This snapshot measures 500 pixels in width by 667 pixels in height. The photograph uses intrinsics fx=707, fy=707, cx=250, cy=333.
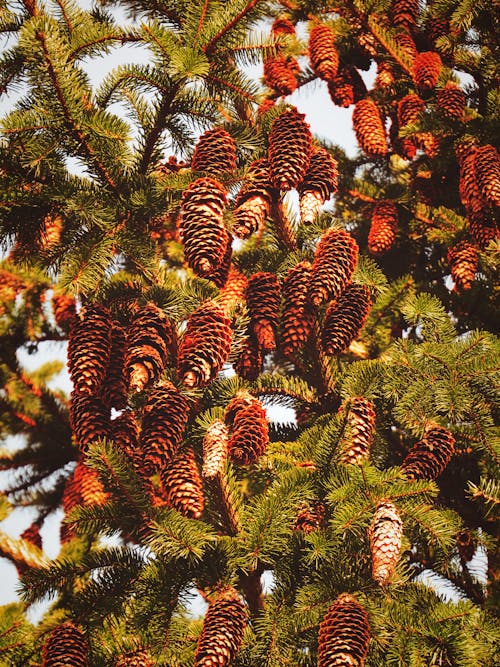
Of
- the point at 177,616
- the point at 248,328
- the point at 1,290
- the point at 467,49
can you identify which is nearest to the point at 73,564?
the point at 177,616

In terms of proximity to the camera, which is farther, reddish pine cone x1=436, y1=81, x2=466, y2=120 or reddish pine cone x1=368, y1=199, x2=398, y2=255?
reddish pine cone x1=436, y1=81, x2=466, y2=120

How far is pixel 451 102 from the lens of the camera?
4090 mm

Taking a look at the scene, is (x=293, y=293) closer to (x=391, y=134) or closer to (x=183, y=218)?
(x=183, y=218)

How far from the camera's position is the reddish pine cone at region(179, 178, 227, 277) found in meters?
2.54

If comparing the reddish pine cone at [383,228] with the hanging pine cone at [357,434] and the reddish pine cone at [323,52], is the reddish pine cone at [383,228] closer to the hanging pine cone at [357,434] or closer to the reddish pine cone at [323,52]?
the reddish pine cone at [323,52]

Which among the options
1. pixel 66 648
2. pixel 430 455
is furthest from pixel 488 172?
pixel 66 648

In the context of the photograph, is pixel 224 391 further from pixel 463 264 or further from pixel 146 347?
pixel 463 264

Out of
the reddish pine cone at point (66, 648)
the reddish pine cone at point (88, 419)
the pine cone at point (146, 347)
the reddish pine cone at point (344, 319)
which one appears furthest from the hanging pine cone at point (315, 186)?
the reddish pine cone at point (66, 648)

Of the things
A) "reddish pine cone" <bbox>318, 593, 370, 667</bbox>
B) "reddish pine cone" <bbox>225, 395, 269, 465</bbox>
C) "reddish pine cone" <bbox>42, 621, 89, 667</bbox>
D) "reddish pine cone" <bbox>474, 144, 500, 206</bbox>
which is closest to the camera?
"reddish pine cone" <bbox>318, 593, 370, 667</bbox>

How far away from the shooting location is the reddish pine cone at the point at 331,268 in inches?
111

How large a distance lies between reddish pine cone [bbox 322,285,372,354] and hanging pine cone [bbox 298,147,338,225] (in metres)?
0.37

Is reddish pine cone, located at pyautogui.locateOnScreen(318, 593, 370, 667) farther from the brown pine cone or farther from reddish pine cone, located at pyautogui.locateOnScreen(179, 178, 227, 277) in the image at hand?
reddish pine cone, located at pyautogui.locateOnScreen(179, 178, 227, 277)

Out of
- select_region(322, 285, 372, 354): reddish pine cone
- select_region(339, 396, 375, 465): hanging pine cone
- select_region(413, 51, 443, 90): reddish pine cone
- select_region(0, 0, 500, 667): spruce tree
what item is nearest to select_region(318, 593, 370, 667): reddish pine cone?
select_region(0, 0, 500, 667): spruce tree

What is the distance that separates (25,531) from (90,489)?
1143 mm
